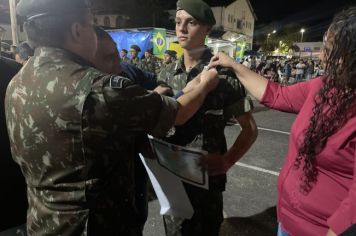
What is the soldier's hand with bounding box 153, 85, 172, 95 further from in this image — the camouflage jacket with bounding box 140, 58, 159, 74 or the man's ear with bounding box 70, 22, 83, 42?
the camouflage jacket with bounding box 140, 58, 159, 74

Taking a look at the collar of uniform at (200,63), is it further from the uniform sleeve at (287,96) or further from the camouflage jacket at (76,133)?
the camouflage jacket at (76,133)

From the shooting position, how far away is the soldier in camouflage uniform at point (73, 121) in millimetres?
1197

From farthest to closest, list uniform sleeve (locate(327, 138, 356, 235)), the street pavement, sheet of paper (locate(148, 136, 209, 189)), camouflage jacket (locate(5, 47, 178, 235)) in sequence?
the street pavement, sheet of paper (locate(148, 136, 209, 189)), camouflage jacket (locate(5, 47, 178, 235)), uniform sleeve (locate(327, 138, 356, 235))

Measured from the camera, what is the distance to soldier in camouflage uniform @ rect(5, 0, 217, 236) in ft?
3.93

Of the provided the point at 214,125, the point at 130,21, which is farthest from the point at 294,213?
the point at 130,21

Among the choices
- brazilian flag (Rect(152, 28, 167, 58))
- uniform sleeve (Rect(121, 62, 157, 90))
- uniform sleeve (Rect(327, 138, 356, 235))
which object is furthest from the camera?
brazilian flag (Rect(152, 28, 167, 58))

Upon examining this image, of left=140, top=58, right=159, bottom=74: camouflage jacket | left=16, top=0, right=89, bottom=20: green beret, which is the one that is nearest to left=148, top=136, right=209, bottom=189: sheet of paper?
left=16, top=0, right=89, bottom=20: green beret

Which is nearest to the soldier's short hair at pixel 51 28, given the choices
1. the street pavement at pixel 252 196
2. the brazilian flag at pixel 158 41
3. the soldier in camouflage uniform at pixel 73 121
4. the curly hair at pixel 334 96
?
the soldier in camouflage uniform at pixel 73 121

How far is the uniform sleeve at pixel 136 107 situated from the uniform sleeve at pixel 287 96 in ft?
2.44

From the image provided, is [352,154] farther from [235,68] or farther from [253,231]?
[253,231]

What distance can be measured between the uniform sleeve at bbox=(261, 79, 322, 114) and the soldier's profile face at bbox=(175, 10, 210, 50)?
539 millimetres

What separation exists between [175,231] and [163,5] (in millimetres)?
35714

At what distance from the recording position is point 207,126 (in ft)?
6.47

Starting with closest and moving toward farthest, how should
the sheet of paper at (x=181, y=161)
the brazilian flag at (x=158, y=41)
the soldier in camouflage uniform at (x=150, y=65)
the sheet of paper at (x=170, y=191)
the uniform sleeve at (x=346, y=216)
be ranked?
the uniform sleeve at (x=346, y=216) → the sheet of paper at (x=181, y=161) → the sheet of paper at (x=170, y=191) → the soldier in camouflage uniform at (x=150, y=65) → the brazilian flag at (x=158, y=41)
